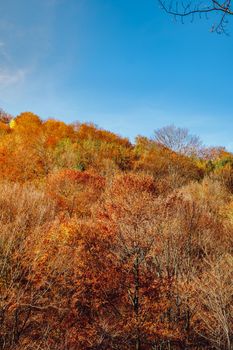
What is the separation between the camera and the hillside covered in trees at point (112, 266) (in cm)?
1301

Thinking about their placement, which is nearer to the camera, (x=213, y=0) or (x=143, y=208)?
(x=213, y=0)

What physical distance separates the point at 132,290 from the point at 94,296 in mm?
2539

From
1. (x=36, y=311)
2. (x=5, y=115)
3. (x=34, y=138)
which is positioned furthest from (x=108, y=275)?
(x=5, y=115)

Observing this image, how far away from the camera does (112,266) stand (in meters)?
19.0

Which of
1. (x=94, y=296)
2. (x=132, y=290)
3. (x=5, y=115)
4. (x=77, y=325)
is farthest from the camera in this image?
(x=5, y=115)

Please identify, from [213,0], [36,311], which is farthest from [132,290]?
[213,0]

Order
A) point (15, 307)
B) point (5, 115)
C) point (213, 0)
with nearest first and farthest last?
point (213, 0)
point (15, 307)
point (5, 115)

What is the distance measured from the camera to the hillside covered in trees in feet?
→ 42.7

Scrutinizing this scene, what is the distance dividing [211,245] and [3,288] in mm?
12371

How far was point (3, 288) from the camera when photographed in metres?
12.9

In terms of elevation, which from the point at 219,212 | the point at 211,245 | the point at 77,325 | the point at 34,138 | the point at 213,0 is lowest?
the point at 77,325

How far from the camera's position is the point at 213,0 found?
2.93 m

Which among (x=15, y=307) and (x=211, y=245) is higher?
(x=211, y=245)

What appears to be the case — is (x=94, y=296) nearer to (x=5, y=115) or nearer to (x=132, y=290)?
(x=132, y=290)
